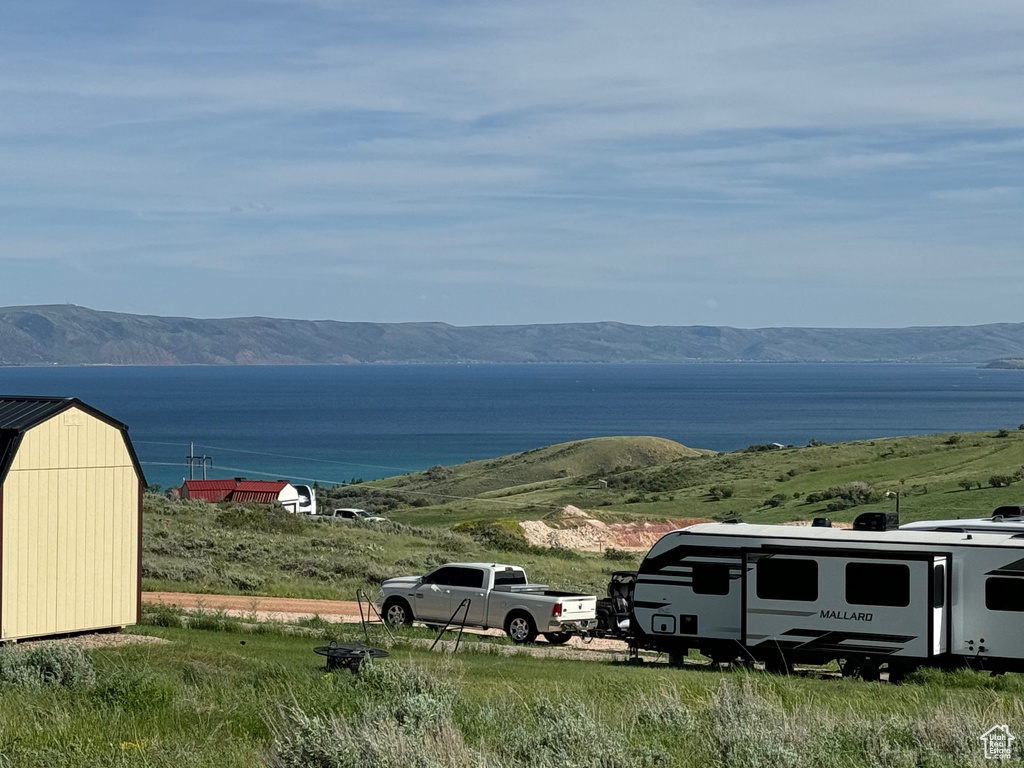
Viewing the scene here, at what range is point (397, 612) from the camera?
78.7ft

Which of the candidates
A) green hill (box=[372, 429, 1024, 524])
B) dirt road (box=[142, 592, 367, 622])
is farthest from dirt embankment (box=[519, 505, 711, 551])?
dirt road (box=[142, 592, 367, 622])

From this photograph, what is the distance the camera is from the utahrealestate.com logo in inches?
366

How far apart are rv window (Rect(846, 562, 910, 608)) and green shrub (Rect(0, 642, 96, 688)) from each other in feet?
34.2

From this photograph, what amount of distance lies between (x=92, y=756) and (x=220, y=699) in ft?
9.88

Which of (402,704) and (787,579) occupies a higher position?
(402,704)

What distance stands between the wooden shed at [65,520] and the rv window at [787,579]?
10062mm

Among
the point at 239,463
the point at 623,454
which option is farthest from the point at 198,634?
the point at 239,463

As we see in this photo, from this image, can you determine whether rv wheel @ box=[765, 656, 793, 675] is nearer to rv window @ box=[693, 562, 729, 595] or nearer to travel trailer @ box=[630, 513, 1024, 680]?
travel trailer @ box=[630, 513, 1024, 680]

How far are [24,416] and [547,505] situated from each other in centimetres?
4858

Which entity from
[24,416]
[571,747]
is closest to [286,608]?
[24,416]

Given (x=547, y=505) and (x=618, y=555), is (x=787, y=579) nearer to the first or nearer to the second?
(x=618, y=555)

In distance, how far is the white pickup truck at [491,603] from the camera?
22.6 metres

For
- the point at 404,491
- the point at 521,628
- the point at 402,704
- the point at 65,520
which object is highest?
the point at 65,520

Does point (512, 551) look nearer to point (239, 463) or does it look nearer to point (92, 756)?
point (92, 756)
